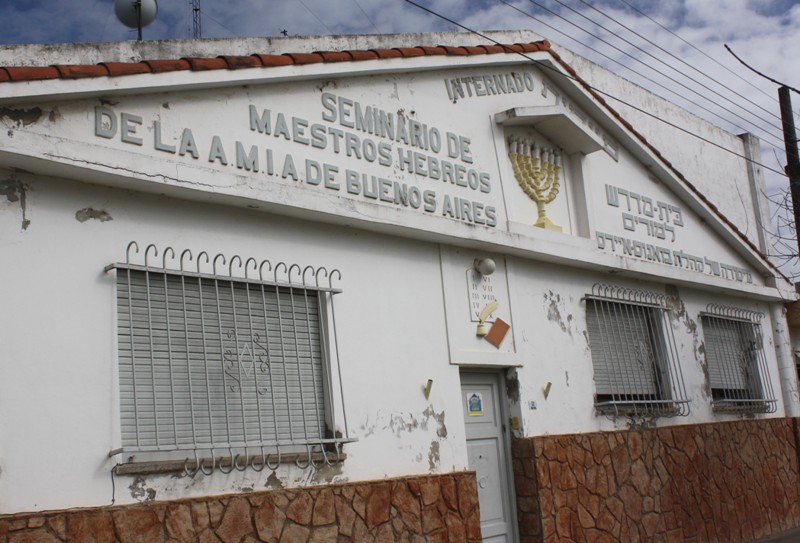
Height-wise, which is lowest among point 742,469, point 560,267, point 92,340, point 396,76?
point 742,469

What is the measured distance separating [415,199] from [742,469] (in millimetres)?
6299

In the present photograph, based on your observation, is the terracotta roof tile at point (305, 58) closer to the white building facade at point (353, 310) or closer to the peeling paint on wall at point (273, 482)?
the white building facade at point (353, 310)

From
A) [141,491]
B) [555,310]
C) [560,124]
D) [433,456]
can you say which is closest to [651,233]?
[560,124]

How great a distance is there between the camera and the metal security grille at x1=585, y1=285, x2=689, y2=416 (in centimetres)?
984

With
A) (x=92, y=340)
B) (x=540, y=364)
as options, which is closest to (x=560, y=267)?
(x=540, y=364)

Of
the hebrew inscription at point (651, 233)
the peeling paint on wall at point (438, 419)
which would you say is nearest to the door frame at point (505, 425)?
the peeling paint on wall at point (438, 419)

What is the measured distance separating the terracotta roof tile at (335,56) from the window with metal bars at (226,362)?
5.94 ft

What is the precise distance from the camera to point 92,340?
18.6 ft

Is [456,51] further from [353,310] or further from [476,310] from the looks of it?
[353,310]

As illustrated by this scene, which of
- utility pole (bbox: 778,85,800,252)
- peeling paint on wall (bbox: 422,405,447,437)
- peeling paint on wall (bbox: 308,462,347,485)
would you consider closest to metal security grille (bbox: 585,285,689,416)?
utility pole (bbox: 778,85,800,252)

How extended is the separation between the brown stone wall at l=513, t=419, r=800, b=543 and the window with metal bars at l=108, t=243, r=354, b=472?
104 inches

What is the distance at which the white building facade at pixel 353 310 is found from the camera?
5.57m

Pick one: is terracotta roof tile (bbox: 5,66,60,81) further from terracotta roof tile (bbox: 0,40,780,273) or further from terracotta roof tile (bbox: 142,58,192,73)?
terracotta roof tile (bbox: 142,58,192,73)

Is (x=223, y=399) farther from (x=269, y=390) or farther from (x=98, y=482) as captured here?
(x=98, y=482)
